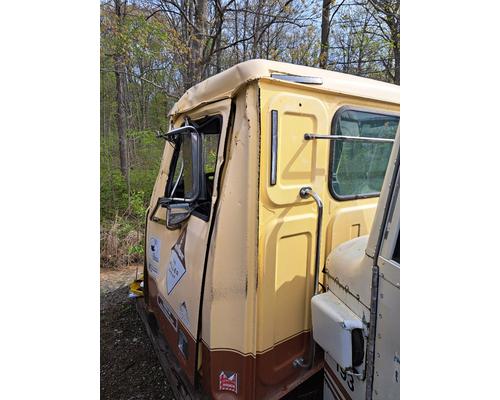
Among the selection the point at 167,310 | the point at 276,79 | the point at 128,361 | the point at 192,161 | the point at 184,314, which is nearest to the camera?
the point at 276,79

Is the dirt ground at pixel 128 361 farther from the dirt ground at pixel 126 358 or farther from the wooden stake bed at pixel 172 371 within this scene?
the wooden stake bed at pixel 172 371

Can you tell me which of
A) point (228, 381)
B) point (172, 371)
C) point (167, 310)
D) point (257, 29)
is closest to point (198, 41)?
point (257, 29)

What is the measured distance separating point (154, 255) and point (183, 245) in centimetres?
75

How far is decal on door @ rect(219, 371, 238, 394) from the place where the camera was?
1.80 m

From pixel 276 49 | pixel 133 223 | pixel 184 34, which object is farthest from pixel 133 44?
pixel 276 49

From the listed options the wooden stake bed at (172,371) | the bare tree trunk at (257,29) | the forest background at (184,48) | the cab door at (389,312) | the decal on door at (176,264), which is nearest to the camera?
the cab door at (389,312)

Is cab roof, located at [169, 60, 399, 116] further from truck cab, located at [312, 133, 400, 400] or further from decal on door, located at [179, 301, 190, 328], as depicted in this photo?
decal on door, located at [179, 301, 190, 328]

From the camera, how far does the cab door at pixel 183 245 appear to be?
1.96 m

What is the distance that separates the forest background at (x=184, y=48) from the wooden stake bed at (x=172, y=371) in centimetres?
316

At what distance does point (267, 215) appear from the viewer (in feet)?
5.64

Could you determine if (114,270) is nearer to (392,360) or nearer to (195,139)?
(195,139)

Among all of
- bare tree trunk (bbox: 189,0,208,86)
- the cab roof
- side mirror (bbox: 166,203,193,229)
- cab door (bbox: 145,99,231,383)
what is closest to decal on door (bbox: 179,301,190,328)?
cab door (bbox: 145,99,231,383)

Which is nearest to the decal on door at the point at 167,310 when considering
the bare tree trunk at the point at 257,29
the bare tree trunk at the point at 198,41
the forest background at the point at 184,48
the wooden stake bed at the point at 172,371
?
the wooden stake bed at the point at 172,371

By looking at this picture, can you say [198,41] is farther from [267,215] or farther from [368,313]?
[368,313]
